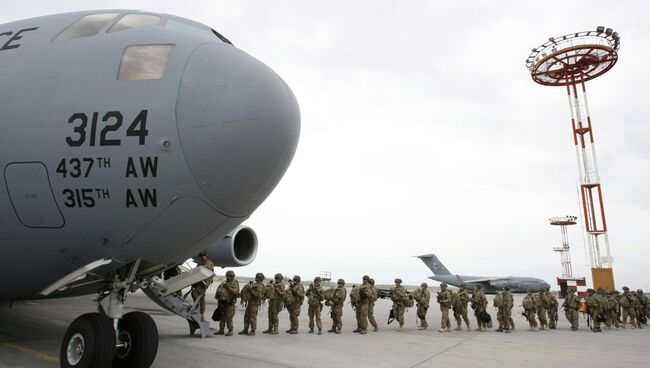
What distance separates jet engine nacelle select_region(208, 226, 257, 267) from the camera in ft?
40.8

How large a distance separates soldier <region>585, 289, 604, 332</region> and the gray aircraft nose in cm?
1262

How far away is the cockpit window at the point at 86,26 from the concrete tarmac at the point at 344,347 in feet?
13.7

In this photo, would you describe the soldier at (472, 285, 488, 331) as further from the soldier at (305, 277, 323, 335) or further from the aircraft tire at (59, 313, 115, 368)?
the aircraft tire at (59, 313, 115, 368)

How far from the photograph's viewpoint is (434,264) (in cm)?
4197

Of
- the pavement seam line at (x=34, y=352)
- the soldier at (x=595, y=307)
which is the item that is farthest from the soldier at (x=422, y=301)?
the pavement seam line at (x=34, y=352)

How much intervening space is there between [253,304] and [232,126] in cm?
→ 676

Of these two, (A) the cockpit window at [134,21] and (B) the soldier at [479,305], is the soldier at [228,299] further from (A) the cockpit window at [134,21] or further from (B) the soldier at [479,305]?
(B) the soldier at [479,305]

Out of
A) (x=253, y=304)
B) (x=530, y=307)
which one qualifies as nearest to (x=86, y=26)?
(x=253, y=304)

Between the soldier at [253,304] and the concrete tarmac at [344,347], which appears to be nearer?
the concrete tarmac at [344,347]

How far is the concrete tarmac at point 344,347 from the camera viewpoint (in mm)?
7141

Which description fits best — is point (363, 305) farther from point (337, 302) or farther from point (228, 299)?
point (228, 299)

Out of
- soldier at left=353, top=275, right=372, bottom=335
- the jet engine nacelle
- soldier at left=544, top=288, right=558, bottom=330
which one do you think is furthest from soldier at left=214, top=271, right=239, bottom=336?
soldier at left=544, top=288, right=558, bottom=330

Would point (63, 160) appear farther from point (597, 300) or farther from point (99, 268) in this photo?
point (597, 300)

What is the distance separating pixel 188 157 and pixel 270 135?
0.80 meters
